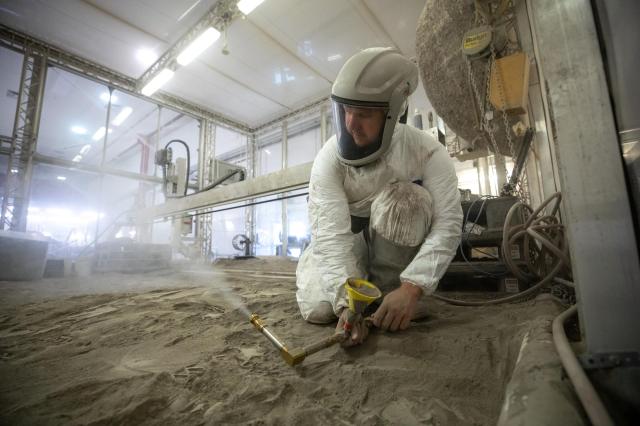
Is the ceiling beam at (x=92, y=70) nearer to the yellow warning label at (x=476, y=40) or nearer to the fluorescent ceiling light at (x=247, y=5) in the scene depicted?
the fluorescent ceiling light at (x=247, y=5)

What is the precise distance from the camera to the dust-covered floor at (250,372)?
2.04 ft

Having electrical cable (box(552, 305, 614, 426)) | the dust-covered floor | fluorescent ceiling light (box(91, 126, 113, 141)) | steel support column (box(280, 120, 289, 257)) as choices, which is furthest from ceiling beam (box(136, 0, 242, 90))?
electrical cable (box(552, 305, 614, 426))

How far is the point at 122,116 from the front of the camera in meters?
8.14

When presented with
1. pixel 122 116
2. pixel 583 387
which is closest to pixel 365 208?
pixel 583 387

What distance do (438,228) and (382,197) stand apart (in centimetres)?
29

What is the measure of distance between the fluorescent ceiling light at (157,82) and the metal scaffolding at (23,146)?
179 centimetres

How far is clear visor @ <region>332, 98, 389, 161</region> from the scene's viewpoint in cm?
124

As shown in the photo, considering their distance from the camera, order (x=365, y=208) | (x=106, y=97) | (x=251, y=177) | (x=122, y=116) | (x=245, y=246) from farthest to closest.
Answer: (x=251, y=177), (x=122, y=116), (x=106, y=97), (x=245, y=246), (x=365, y=208)

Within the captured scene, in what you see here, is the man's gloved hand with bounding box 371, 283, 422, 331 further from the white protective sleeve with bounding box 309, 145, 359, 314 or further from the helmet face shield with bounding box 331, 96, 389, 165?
the helmet face shield with bounding box 331, 96, 389, 165

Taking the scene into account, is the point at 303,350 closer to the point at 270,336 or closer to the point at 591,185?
the point at 270,336

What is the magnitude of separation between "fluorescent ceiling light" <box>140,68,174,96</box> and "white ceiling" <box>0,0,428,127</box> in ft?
1.31

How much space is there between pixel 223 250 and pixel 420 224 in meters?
9.37

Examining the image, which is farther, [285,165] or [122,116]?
[285,165]

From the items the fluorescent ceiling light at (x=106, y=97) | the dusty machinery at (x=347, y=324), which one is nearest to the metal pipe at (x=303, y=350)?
the dusty machinery at (x=347, y=324)
